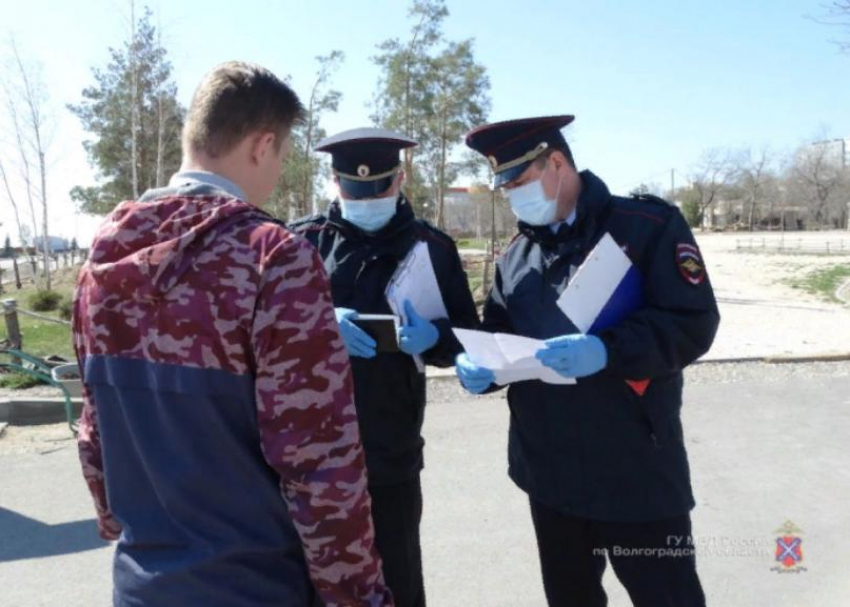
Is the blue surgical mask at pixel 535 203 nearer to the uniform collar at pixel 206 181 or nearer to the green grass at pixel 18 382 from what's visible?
the uniform collar at pixel 206 181

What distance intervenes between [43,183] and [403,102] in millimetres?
17073

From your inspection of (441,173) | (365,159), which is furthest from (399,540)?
(441,173)

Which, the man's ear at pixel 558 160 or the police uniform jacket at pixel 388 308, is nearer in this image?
the man's ear at pixel 558 160

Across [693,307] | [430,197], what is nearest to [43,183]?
[430,197]

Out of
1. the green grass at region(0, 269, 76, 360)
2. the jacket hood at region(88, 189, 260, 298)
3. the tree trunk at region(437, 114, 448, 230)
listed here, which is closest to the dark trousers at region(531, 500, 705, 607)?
the jacket hood at region(88, 189, 260, 298)

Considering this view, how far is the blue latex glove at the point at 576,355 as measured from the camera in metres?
2.01

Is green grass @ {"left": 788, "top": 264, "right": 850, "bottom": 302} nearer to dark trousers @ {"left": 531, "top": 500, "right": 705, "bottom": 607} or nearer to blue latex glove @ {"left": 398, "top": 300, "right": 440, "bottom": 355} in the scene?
dark trousers @ {"left": 531, "top": 500, "right": 705, "bottom": 607}

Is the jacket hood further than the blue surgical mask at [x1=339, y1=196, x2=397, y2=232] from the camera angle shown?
No

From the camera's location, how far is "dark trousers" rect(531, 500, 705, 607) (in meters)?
2.06

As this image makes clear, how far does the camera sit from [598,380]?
2.15 metres

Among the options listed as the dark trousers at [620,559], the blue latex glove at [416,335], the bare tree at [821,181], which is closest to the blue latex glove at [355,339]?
the blue latex glove at [416,335]

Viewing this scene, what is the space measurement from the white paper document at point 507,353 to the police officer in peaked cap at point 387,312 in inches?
15.3

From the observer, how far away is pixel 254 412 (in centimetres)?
131

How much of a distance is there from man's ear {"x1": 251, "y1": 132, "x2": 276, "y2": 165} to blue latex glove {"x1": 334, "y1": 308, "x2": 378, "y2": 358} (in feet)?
3.28
